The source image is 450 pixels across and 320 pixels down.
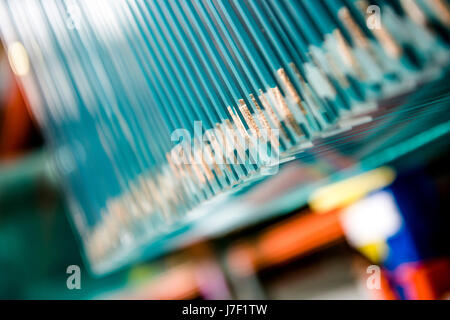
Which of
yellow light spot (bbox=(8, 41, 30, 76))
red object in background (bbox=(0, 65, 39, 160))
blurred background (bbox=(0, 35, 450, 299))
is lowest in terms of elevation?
blurred background (bbox=(0, 35, 450, 299))

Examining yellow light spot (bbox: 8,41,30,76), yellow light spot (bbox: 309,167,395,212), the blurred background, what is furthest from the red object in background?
yellow light spot (bbox: 309,167,395,212)

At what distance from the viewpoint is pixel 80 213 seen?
1475 millimetres

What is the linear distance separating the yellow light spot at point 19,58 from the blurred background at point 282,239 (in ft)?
2.09

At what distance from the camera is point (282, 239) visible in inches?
98.4

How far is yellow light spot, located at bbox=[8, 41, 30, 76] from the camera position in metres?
1.30

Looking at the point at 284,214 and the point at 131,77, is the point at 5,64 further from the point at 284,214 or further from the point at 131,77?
the point at 284,214

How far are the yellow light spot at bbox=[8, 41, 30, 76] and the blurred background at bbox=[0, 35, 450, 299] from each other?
2.09 ft

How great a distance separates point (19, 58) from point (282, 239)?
200 cm

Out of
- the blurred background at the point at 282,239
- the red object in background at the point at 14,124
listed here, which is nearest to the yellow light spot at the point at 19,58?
the blurred background at the point at 282,239

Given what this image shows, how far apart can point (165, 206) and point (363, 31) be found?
715mm

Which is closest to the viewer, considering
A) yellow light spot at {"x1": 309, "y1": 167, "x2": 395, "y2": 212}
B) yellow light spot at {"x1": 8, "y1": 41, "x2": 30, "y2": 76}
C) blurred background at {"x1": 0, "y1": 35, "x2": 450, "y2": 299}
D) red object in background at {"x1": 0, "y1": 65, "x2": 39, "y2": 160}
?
yellow light spot at {"x1": 8, "y1": 41, "x2": 30, "y2": 76}

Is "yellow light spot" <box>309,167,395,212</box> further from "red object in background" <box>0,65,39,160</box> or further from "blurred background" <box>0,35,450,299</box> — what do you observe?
"red object in background" <box>0,65,39,160</box>

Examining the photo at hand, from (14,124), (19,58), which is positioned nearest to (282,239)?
(19,58)
